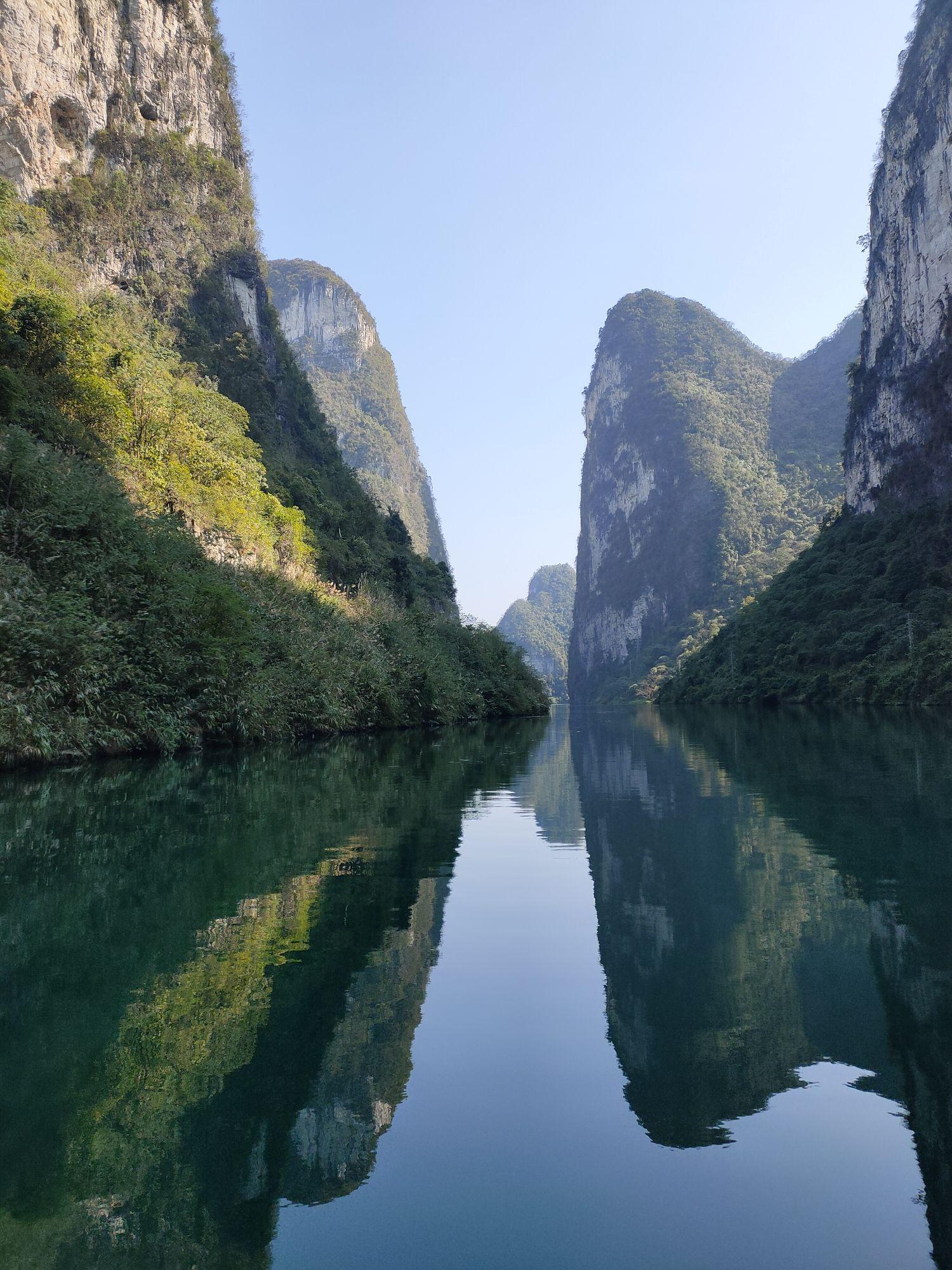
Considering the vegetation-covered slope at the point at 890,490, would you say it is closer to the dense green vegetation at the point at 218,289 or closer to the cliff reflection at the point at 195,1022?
the dense green vegetation at the point at 218,289

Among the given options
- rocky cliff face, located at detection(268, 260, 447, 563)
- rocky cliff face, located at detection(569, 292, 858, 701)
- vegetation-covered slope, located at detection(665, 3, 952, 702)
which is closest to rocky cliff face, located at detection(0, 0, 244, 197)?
vegetation-covered slope, located at detection(665, 3, 952, 702)

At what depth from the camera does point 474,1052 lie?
3.45 meters

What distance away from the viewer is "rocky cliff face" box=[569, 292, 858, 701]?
14325 cm

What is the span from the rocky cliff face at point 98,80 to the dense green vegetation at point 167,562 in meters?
2.13

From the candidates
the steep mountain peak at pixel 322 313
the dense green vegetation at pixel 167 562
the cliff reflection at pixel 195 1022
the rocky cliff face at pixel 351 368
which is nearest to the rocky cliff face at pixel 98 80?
the dense green vegetation at pixel 167 562

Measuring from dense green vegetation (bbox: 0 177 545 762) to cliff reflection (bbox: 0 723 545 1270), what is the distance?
652 cm

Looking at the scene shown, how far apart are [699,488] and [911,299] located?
310ft

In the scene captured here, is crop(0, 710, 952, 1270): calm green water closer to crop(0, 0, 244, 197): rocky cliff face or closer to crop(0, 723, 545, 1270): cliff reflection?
crop(0, 723, 545, 1270): cliff reflection

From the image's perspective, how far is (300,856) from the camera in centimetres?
711

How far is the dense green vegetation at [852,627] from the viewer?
1908 inches

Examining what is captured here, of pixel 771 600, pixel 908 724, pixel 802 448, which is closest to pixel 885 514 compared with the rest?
pixel 771 600

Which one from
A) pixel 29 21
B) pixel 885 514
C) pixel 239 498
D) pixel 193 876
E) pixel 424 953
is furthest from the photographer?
pixel 885 514

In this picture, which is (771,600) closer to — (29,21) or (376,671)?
(376,671)

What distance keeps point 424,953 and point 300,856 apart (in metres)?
2.68
